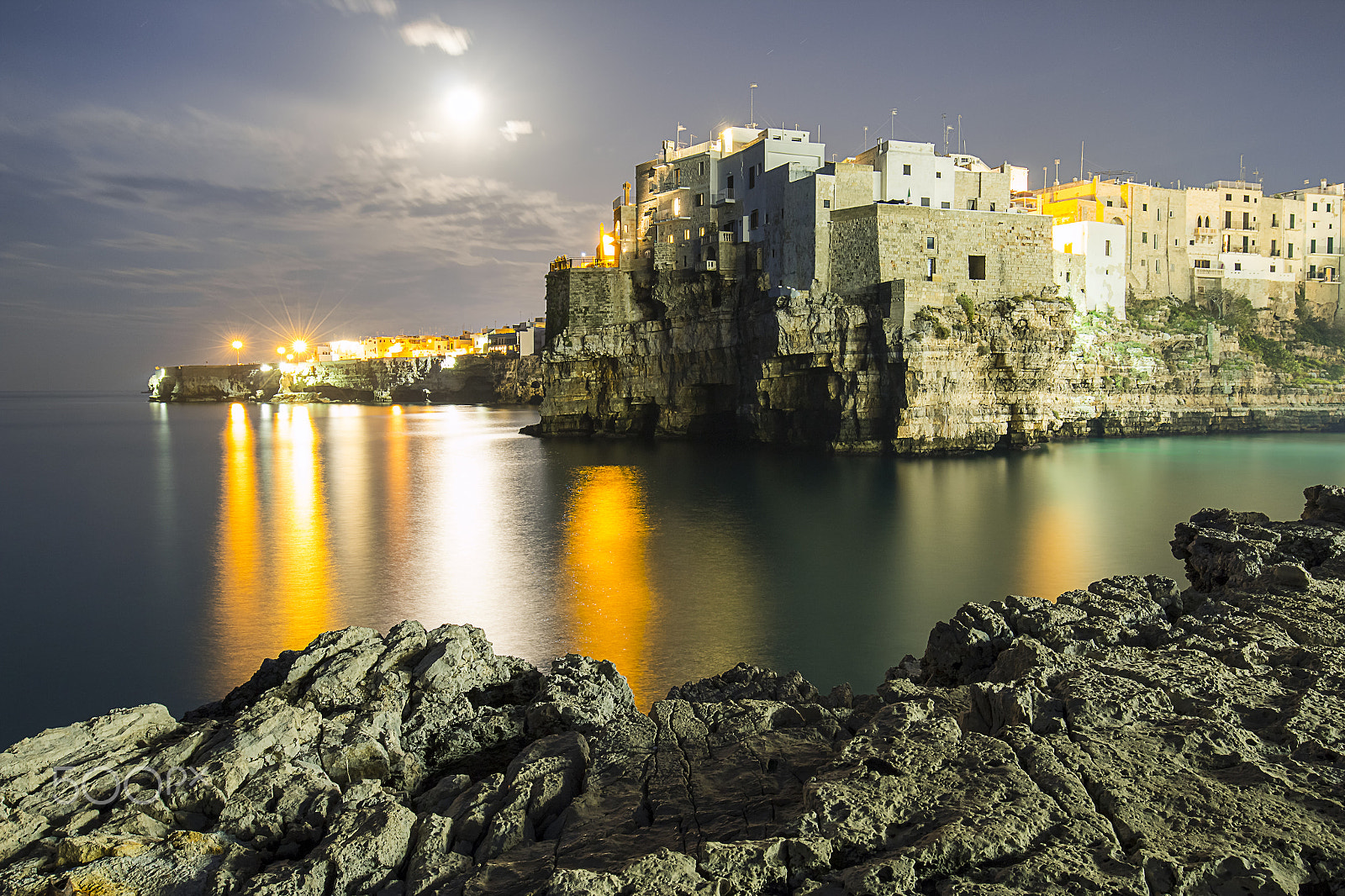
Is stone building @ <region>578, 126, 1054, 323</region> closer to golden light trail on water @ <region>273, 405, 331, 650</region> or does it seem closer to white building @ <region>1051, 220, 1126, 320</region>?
white building @ <region>1051, 220, 1126, 320</region>

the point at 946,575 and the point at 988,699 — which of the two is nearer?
the point at 988,699

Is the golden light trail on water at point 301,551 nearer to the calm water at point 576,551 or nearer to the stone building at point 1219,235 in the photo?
the calm water at point 576,551

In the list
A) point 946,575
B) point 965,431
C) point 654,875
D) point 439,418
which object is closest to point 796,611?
point 946,575

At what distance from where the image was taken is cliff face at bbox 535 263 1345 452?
33.2m

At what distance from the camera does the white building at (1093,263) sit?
43938 mm

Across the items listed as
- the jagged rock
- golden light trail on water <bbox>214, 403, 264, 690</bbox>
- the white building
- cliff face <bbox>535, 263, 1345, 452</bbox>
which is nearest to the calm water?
golden light trail on water <bbox>214, 403, 264, 690</bbox>

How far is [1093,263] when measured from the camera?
44.6 m

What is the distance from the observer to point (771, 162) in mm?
36000

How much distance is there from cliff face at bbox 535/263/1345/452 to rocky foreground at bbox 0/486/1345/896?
88.1 ft

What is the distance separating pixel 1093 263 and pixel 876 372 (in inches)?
803

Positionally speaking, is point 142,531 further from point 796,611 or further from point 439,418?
point 439,418

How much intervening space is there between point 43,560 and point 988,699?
72.8ft

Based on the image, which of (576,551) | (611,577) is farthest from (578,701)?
(576,551)

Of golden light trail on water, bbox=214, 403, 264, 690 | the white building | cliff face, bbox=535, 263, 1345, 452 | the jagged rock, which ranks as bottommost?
golden light trail on water, bbox=214, 403, 264, 690
